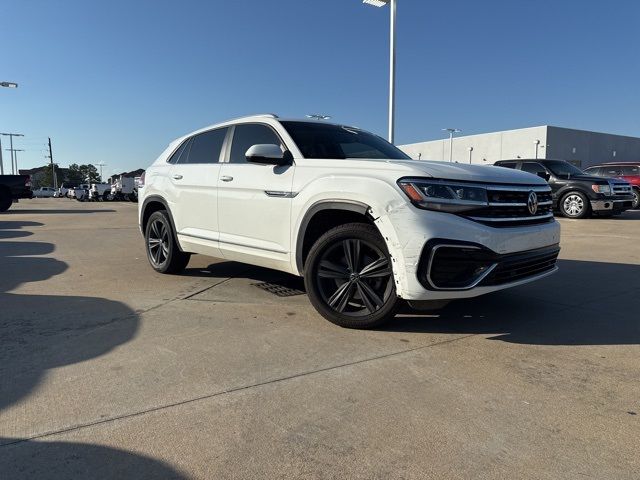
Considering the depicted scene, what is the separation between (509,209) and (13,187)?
2028cm

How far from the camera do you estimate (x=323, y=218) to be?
13.6 feet

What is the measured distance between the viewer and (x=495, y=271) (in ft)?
11.5

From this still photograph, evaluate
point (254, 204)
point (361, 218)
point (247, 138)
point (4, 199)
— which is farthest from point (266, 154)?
point (4, 199)

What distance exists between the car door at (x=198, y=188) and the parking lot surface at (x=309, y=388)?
74 centimetres

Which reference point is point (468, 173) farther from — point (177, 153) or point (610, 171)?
point (610, 171)

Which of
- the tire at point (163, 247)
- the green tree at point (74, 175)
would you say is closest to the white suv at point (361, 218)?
the tire at point (163, 247)

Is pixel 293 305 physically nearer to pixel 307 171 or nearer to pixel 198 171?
pixel 307 171

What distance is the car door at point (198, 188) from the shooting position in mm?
5223

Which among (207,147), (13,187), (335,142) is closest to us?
(335,142)

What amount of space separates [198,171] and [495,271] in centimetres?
Result: 343

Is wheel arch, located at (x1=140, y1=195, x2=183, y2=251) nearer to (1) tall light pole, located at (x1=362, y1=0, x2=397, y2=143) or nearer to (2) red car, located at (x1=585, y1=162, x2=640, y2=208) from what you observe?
(1) tall light pole, located at (x1=362, y1=0, x2=397, y2=143)

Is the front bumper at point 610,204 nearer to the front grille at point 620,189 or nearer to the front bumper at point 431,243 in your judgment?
the front grille at point 620,189

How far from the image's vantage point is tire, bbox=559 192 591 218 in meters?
13.9

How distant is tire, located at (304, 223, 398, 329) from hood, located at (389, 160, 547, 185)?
578 millimetres
